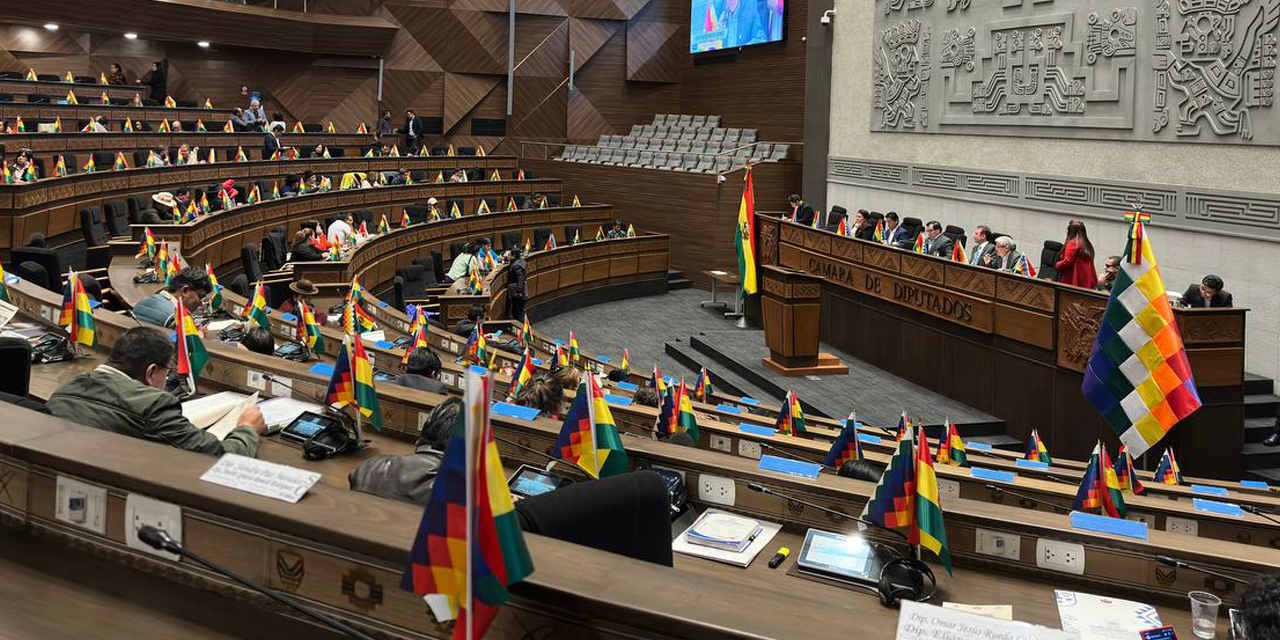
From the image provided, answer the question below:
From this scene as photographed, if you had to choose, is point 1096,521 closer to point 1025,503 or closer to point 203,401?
point 1025,503

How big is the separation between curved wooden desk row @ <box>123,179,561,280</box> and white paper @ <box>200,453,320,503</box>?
7.11 meters

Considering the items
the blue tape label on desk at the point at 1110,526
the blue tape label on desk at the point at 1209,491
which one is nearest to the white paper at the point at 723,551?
the blue tape label on desk at the point at 1110,526

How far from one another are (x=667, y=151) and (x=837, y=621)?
15.8 meters

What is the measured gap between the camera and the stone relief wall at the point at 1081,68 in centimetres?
790

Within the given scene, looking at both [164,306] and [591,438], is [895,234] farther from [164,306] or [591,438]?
[591,438]

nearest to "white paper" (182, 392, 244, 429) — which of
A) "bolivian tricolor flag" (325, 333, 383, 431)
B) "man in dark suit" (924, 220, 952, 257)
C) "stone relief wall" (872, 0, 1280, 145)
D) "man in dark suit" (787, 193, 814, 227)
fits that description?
"bolivian tricolor flag" (325, 333, 383, 431)

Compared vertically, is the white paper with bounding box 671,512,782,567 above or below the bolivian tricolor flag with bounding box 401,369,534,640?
below

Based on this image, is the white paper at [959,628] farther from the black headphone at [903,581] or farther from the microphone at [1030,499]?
the microphone at [1030,499]

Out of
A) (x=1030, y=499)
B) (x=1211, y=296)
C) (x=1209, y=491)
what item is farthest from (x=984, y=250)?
(x=1030, y=499)

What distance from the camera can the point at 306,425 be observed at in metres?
3.27

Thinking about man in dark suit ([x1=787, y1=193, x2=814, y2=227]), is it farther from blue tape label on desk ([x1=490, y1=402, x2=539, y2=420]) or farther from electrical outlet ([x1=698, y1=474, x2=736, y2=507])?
electrical outlet ([x1=698, y1=474, x2=736, y2=507])

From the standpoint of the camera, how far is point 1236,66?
7934mm

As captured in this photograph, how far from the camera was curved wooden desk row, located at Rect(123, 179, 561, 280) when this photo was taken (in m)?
8.59

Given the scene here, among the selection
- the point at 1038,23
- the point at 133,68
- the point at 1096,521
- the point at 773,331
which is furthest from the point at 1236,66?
the point at 133,68
